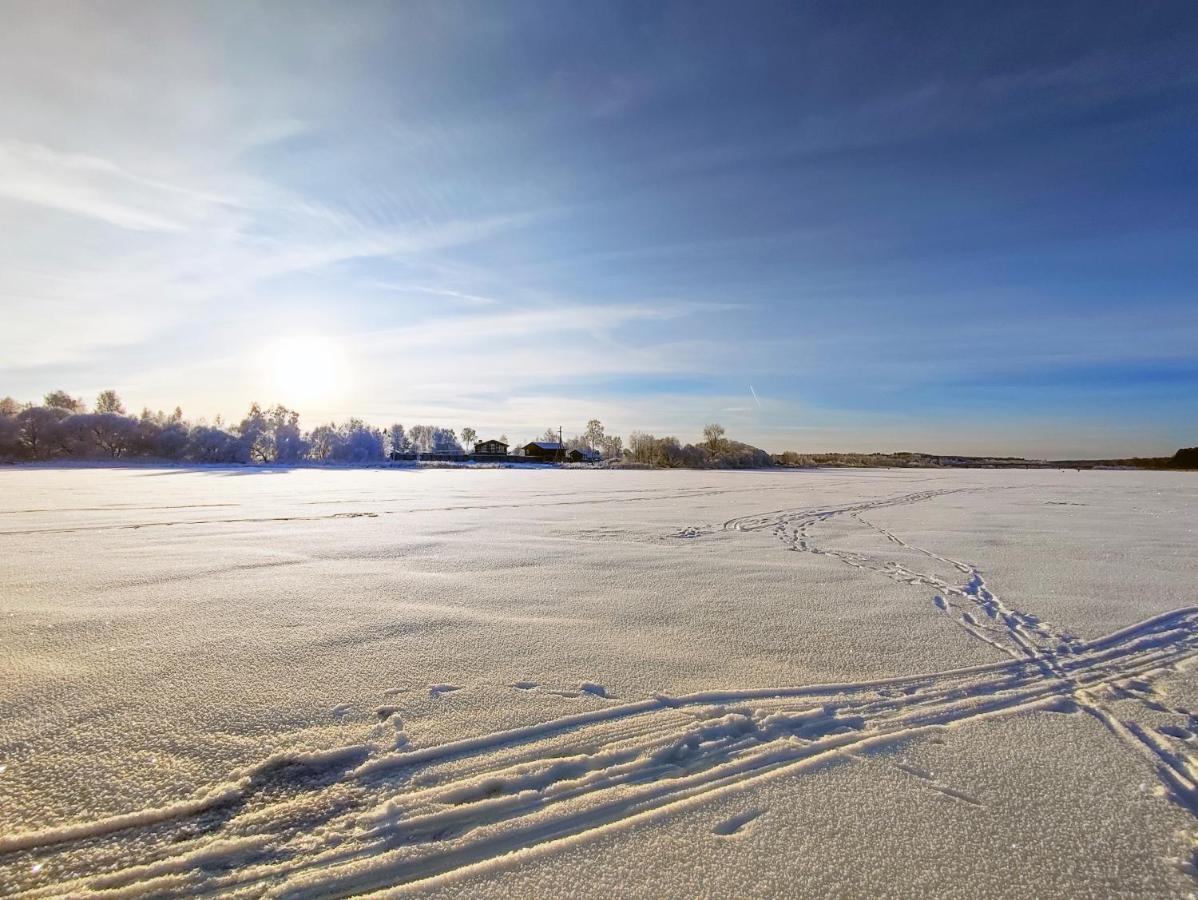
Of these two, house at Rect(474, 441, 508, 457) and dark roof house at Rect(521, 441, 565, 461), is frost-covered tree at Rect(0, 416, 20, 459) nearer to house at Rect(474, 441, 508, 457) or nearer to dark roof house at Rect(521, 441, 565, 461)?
dark roof house at Rect(521, 441, 565, 461)

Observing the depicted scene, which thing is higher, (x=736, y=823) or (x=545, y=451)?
(x=545, y=451)

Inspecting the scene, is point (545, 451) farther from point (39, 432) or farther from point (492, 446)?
point (39, 432)

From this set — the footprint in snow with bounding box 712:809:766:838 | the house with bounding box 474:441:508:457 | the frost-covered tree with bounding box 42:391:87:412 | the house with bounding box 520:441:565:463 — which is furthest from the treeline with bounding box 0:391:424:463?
the footprint in snow with bounding box 712:809:766:838

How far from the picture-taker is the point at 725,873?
157 centimetres

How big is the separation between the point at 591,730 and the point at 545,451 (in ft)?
228

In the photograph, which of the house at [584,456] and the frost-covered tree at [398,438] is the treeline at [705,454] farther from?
the frost-covered tree at [398,438]

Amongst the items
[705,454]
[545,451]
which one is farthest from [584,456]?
[705,454]

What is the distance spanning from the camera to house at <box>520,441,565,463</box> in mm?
69944

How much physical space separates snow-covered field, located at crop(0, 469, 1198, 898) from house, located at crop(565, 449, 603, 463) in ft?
193

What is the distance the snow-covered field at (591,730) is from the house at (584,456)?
2316 inches

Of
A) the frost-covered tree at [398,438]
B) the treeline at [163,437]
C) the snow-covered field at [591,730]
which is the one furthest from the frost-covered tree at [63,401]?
the snow-covered field at [591,730]

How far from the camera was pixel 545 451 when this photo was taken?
2810 inches

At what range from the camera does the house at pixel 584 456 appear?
221ft

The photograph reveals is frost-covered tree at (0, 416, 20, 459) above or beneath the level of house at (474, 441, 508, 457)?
beneath
